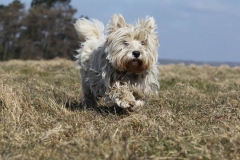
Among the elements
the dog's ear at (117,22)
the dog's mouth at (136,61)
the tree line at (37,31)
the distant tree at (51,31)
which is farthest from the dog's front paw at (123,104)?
the distant tree at (51,31)

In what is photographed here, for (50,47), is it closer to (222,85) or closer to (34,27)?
(34,27)

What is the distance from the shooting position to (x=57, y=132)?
487 cm

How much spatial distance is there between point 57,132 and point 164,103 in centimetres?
309

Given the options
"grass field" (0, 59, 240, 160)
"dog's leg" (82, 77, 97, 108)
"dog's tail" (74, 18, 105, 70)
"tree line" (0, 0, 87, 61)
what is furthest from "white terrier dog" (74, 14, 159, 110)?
"tree line" (0, 0, 87, 61)

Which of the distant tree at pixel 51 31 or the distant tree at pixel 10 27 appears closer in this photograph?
the distant tree at pixel 10 27

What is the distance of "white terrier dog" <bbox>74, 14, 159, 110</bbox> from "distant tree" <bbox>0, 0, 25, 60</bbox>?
39.3 m

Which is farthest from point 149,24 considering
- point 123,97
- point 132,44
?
point 123,97

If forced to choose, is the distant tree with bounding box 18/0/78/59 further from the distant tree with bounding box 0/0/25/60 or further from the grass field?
the grass field

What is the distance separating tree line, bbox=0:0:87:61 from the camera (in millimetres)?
46062

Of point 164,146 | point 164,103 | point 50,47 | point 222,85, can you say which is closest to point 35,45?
point 50,47

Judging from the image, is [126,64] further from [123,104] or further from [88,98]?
[88,98]

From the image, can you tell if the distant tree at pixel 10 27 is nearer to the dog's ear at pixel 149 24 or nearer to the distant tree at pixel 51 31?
the distant tree at pixel 51 31

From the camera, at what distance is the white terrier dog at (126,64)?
6414 millimetres

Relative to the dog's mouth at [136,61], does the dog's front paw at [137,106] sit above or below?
below
